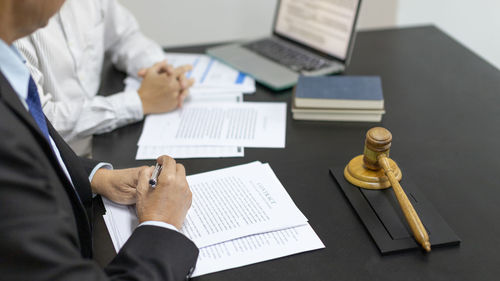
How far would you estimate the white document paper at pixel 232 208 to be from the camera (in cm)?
90

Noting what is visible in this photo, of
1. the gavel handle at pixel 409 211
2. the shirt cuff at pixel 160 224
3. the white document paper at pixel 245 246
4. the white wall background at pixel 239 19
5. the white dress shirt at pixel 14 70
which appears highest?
the white dress shirt at pixel 14 70

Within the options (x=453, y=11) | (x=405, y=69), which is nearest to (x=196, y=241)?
(x=405, y=69)

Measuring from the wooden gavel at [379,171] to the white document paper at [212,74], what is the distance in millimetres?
556

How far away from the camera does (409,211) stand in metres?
0.89

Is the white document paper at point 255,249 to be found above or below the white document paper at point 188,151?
above

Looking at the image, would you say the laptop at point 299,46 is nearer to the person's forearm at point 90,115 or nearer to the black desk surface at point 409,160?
the black desk surface at point 409,160

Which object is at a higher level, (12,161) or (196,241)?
(12,161)

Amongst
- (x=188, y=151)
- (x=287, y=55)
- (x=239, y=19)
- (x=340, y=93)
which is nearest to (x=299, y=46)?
(x=287, y=55)

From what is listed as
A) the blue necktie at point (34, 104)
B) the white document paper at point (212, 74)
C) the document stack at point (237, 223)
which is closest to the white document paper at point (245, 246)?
the document stack at point (237, 223)

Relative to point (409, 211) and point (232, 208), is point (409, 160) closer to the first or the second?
point (409, 211)

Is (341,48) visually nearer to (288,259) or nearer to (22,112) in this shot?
(288,259)

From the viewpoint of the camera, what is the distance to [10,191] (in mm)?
609

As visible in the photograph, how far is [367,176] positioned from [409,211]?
150 mm

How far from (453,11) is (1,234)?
275 centimetres
